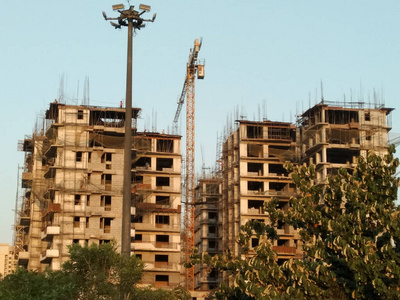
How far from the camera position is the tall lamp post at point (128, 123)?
36656 millimetres

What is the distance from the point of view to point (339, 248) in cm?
3334

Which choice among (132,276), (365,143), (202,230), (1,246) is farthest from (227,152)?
(1,246)

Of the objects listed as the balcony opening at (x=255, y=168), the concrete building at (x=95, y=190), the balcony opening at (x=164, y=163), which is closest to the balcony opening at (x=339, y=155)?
the balcony opening at (x=255, y=168)

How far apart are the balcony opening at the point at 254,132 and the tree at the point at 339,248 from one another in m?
59.2

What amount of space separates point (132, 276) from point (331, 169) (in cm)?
5384

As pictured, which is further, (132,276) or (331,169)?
(331,169)

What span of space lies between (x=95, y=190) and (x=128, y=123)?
1921 inches

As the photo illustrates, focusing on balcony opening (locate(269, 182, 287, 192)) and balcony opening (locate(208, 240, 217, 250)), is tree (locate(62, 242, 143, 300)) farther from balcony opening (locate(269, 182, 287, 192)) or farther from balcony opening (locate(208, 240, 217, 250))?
balcony opening (locate(208, 240, 217, 250))

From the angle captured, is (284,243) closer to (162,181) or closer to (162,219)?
(162,219)

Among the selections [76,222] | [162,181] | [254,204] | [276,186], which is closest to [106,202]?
[76,222]

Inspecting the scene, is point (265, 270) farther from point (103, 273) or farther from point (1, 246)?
point (1, 246)

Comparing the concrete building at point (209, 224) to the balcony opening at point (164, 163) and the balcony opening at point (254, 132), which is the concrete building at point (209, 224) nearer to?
the balcony opening at point (164, 163)

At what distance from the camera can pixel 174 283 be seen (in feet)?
299

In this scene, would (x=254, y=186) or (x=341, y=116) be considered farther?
(x=254, y=186)
